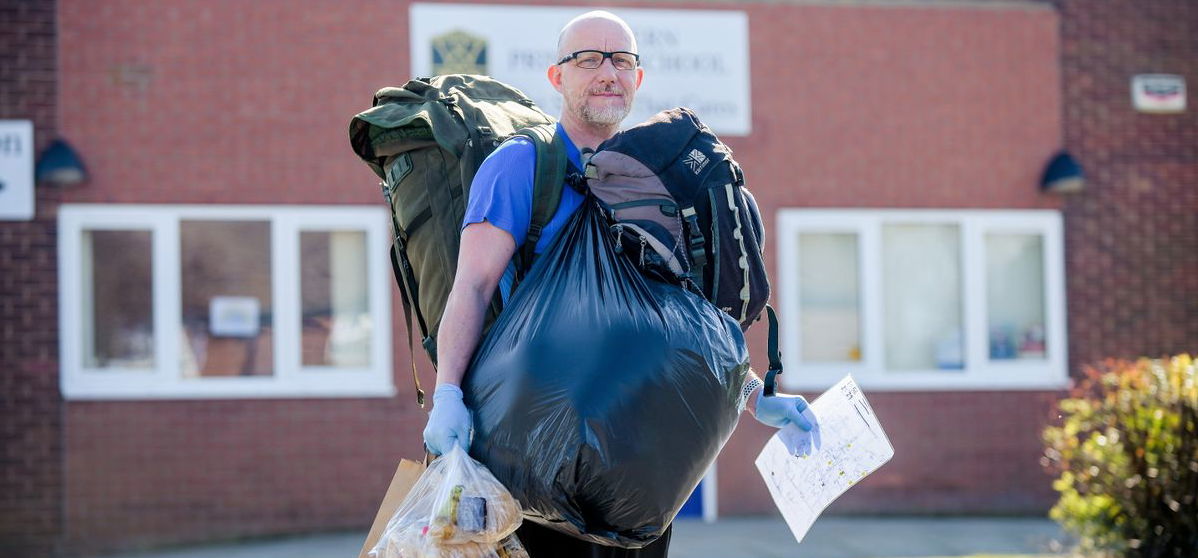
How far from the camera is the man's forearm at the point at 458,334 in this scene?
271 cm

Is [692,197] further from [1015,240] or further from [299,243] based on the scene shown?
[1015,240]

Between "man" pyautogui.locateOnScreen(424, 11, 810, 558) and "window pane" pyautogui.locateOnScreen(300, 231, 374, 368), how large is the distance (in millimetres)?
6014

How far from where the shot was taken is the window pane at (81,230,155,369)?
866 cm

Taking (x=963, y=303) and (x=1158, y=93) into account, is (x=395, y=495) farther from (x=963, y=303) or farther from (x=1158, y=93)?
(x=1158, y=93)

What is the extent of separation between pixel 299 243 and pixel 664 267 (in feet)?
21.1

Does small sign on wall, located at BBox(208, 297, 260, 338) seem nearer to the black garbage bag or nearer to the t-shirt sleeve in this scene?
the t-shirt sleeve

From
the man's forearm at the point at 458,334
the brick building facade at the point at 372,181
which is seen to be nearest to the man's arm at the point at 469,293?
the man's forearm at the point at 458,334

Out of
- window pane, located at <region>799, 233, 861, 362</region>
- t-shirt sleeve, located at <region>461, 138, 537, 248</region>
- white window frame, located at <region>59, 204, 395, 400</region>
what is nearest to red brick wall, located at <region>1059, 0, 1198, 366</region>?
window pane, located at <region>799, 233, 861, 362</region>

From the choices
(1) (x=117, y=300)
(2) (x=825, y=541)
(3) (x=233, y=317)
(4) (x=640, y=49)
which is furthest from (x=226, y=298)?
(2) (x=825, y=541)

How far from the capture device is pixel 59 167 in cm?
831

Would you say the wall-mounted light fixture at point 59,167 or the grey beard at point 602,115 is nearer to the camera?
the grey beard at point 602,115

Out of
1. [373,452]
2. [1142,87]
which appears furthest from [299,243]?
[1142,87]

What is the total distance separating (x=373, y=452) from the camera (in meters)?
8.82

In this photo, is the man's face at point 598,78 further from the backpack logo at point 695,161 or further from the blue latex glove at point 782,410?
the blue latex glove at point 782,410
